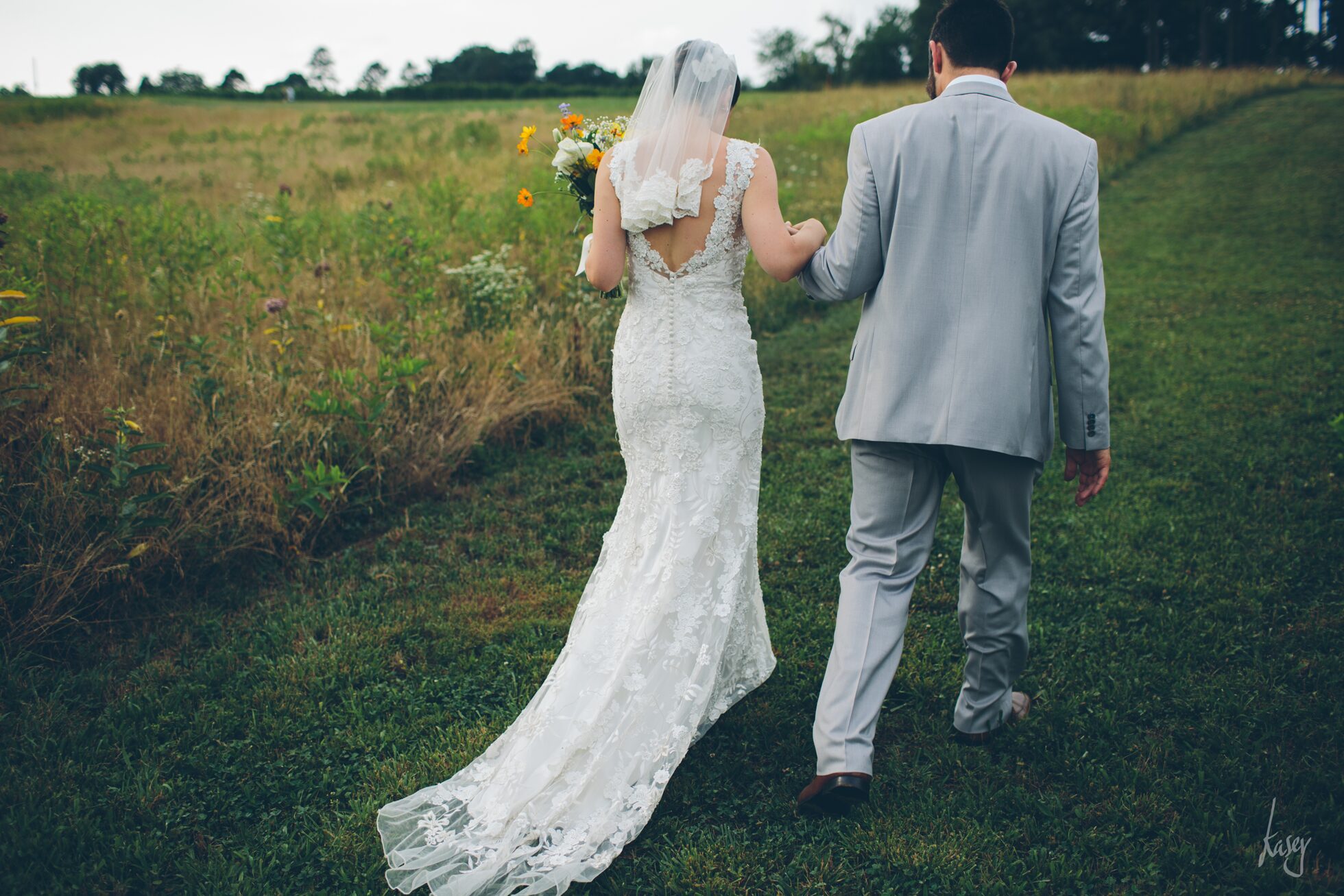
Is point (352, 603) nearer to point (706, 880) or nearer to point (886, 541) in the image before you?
point (706, 880)

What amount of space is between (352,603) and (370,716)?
0.91 meters

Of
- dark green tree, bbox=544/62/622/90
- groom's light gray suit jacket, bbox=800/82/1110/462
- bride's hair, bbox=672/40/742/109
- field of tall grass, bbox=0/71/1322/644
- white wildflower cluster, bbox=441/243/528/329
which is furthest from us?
dark green tree, bbox=544/62/622/90

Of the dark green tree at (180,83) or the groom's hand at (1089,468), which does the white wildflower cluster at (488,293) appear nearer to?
the groom's hand at (1089,468)

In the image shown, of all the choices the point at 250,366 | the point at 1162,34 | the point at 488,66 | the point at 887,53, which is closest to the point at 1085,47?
the point at 1162,34

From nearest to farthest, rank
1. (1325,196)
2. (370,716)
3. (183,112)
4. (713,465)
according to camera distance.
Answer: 1. (713,465)
2. (370,716)
3. (1325,196)
4. (183,112)

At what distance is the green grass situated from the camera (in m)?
2.48

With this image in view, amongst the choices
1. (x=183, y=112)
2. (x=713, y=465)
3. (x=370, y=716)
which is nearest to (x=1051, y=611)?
(x=713, y=465)

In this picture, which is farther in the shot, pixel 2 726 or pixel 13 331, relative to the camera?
pixel 13 331

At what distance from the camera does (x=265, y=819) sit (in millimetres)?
2689

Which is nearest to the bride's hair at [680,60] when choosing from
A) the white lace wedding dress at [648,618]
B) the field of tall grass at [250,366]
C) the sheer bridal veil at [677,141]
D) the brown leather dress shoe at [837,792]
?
the sheer bridal veil at [677,141]

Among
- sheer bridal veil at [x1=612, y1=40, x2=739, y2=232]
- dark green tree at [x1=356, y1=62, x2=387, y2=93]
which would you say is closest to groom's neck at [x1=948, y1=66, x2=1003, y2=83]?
sheer bridal veil at [x1=612, y1=40, x2=739, y2=232]

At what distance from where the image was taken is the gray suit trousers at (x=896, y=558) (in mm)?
2527

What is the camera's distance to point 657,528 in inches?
114
